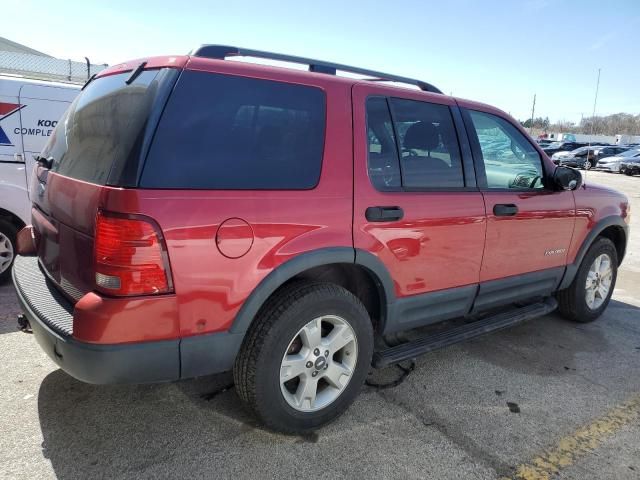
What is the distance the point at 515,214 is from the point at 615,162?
102 ft

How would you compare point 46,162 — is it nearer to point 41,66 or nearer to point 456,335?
point 456,335

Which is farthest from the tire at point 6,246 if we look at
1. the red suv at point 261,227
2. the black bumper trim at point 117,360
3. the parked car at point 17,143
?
the black bumper trim at point 117,360

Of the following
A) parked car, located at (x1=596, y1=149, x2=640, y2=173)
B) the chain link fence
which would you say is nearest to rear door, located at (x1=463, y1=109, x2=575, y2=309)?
the chain link fence

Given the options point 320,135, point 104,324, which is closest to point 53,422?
point 104,324

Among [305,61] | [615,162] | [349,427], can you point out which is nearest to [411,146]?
[305,61]

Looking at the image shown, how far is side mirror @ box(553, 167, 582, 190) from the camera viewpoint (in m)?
3.85

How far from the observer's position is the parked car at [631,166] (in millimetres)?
28156

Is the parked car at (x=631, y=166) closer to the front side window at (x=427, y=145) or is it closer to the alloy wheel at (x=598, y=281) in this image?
the alloy wheel at (x=598, y=281)

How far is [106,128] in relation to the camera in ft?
7.76

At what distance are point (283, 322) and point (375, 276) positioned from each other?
0.66 meters

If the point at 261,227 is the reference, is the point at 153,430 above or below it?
below

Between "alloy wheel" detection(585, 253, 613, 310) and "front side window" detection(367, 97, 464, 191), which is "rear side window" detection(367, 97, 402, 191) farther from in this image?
"alloy wheel" detection(585, 253, 613, 310)

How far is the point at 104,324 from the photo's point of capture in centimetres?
208

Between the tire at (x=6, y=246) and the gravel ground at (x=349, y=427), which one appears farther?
the tire at (x=6, y=246)
